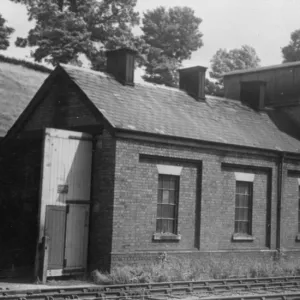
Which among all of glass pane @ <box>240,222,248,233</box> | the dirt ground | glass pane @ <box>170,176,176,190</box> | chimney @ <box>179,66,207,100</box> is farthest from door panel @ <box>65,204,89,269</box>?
chimney @ <box>179,66,207,100</box>

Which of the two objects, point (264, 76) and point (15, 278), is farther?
point (264, 76)

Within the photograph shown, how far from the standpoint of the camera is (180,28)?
5319 cm

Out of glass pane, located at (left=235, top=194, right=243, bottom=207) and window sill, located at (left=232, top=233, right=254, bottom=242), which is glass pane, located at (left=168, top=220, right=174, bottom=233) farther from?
glass pane, located at (left=235, top=194, right=243, bottom=207)

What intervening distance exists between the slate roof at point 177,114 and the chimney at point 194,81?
36 cm

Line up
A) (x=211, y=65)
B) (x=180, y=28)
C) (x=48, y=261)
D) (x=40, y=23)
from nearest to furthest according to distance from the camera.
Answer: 1. (x=48, y=261)
2. (x=40, y=23)
3. (x=180, y=28)
4. (x=211, y=65)

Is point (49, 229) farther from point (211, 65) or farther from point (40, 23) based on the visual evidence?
point (211, 65)

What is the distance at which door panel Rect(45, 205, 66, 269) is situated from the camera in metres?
15.2

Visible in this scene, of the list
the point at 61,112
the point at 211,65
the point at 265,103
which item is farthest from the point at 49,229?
the point at 211,65

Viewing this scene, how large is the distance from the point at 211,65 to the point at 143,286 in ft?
164

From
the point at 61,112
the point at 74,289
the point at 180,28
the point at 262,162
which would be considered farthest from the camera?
the point at 180,28

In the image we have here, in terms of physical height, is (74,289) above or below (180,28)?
below

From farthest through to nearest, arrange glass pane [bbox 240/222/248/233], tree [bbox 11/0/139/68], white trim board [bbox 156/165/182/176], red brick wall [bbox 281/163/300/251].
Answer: tree [bbox 11/0/139/68], red brick wall [bbox 281/163/300/251], glass pane [bbox 240/222/248/233], white trim board [bbox 156/165/182/176]

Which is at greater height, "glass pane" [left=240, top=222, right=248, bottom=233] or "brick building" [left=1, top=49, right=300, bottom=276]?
"brick building" [left=1, top=49, right=300, bottom=276]

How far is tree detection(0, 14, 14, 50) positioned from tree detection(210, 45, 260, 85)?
2599 cm
